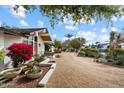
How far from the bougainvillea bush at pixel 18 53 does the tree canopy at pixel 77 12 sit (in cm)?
245

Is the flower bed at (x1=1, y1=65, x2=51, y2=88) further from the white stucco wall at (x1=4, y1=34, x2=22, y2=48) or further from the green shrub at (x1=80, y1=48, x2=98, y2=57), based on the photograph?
the green shrub at (x1=80, y1=48, x2=98, y2=57)

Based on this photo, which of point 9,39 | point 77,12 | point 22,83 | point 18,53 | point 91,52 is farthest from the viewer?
point 91,52

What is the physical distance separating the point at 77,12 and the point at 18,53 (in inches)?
148

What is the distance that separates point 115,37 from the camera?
14062 millimetres

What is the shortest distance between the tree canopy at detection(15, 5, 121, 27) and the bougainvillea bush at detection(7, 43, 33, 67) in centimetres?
245

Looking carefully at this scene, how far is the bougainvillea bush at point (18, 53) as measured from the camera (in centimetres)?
818

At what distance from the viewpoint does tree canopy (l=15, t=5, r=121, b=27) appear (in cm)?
601

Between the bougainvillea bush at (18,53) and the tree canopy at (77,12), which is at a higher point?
the tree canopy at (77,12)

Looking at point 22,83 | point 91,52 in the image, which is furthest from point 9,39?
point 91,52

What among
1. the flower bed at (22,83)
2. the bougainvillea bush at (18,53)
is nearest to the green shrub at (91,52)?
the bougainvillea bush at (18,53)

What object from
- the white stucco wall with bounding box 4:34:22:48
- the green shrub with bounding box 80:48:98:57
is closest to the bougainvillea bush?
the white stucco wall with bounding box 4:34:22:48

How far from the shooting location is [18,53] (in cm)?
827

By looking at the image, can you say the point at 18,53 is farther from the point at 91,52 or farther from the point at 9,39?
the point at 91,52

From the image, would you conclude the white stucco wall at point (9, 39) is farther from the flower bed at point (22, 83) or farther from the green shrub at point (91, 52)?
the green shrub at point (91, 52)
